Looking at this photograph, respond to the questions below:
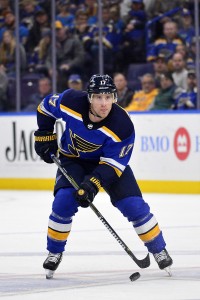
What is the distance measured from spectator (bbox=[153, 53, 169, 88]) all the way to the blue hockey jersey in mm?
6597

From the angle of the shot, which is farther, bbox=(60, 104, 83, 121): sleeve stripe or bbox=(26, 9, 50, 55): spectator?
bbox=(26, 9, 50, 55): spectator

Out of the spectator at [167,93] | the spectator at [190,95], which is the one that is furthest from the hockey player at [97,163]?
the spectator at [167,93]

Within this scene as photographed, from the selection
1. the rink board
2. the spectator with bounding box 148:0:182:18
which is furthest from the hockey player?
the spectator with bounding box 148:0:182:18

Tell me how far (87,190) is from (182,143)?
20.4 ft

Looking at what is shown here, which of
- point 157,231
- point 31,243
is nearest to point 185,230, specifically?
point 31,243

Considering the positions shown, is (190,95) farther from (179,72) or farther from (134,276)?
(134,276)

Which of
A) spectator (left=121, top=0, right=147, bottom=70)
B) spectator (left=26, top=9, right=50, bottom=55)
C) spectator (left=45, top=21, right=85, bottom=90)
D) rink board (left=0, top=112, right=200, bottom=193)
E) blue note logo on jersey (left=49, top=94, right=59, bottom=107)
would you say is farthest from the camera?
spectator (left=26, top=9, right=50, bottom=55)

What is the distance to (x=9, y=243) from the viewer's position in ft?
24.9

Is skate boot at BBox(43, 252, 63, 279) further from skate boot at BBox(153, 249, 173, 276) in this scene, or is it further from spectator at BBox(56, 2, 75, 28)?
spectator at BBox(56, 2, 75, 28)

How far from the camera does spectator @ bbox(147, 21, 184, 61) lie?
12.5m

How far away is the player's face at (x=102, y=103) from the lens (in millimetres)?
5715

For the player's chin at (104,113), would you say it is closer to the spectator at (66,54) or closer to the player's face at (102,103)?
the player's face at (102,103)

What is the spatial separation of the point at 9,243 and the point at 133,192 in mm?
1993

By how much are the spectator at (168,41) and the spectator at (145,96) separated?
0.30 metres
